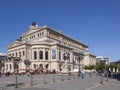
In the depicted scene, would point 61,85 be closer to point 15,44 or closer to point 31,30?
point 15,44

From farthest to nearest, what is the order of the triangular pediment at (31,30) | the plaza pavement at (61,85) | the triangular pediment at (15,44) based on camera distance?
1. the triangular pediment at (31,30)
2. the triangular pediment at (15,44)
3. the plaza pavement at (61,85)

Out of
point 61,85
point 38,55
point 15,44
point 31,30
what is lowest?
point 61,85

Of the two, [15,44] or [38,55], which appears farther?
[15,44]

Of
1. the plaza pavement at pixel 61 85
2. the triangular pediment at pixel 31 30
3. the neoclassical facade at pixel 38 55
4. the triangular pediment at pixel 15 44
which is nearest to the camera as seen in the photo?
the plaza pavement at pixel 61 85

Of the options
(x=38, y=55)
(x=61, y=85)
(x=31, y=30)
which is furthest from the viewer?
(x=31, y=30)

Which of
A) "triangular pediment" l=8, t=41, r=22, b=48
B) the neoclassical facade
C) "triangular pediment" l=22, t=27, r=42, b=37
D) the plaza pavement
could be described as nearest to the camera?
the plaza pavement

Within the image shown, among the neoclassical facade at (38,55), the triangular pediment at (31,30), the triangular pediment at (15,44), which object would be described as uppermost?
the triangular pediment at (31,30)

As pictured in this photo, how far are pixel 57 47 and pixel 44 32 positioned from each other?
13.0 metres

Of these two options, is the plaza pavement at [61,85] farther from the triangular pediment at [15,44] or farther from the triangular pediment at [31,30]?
the triangular pediment at [31,30]

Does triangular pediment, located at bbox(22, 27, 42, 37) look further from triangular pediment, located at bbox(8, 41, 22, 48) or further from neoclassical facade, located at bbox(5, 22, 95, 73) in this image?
triangular pediment, located at bbox(8, 41, 22, 48)

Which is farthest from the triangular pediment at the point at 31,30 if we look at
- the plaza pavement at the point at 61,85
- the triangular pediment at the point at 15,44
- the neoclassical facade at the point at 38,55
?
the plaza pavement at the point at 61,85

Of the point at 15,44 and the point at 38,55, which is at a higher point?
the point at 15,44

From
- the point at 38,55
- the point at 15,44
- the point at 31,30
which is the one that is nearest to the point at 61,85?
the point at 38,55

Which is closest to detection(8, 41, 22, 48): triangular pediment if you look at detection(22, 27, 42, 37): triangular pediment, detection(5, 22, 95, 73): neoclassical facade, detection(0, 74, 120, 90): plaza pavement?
detection(5, 22, 95, 73): neoclassical facade
